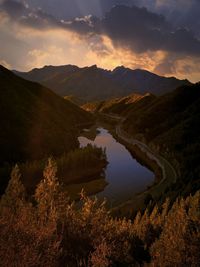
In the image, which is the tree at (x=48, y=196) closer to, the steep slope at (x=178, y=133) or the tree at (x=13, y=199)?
the tree at (x=13, y=199)

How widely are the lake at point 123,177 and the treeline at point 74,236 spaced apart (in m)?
40.4

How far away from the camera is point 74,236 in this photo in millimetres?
28219

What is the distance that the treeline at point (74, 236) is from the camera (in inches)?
886

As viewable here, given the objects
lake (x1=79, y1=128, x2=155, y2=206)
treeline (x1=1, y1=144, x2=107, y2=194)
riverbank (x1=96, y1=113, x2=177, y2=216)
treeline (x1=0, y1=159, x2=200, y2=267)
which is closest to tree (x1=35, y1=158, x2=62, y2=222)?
treeline (x1=0, y1=159, x2=200, y2=267)

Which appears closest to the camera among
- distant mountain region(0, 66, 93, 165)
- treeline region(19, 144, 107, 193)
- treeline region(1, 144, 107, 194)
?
treeline region(1, 144, 107, 194)

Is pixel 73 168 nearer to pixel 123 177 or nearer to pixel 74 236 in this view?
pixel 123 177

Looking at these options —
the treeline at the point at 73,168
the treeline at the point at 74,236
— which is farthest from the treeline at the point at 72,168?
the treeline at the point at 74,236

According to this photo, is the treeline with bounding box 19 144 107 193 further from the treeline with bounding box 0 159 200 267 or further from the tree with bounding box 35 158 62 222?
the tree with bounding box 35 158 62 222

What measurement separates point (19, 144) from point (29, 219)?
73843 millimetres

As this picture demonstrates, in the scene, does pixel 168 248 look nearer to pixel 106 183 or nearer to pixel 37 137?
pixel 106 183

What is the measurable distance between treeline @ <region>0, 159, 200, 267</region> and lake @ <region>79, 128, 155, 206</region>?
40.4m

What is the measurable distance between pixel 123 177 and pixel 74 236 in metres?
67.5

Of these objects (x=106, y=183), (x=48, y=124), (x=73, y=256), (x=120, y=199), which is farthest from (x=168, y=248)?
(x=48, y=124)

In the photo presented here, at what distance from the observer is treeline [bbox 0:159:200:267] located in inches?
886
